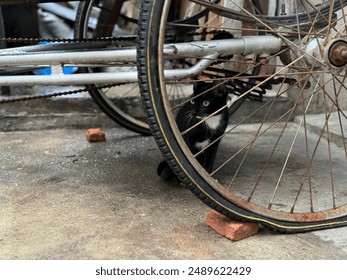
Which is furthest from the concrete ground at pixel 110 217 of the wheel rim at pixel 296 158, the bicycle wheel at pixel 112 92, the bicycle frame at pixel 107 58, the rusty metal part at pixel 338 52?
the rusty metal part at pixel 338 52

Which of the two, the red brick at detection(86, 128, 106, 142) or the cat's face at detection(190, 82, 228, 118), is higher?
the cat's face at detection(190, 82, 228, 118)

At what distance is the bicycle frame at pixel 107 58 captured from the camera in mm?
1934

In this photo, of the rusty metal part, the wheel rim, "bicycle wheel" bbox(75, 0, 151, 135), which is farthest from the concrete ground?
the rusty metal part

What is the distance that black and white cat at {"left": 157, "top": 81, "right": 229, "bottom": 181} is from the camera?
216 centimetres

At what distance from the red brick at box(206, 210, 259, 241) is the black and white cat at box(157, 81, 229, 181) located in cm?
41

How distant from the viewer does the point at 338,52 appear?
1.89 m

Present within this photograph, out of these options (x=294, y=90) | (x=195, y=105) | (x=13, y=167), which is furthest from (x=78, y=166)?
(x=294, y=90)

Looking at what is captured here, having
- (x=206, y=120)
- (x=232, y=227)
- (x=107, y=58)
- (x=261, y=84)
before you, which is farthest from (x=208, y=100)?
(x=232, y=227)

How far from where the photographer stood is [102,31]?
10.6 feet

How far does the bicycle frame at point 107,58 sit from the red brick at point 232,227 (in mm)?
560

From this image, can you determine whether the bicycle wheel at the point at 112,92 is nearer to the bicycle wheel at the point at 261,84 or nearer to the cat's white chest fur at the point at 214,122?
the bicycle wheel at the point at 261,84

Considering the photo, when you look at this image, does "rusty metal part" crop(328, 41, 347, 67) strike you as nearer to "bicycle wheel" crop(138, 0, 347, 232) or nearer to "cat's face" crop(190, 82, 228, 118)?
"bicycle wheel" crop(138, 0, 347, 232)

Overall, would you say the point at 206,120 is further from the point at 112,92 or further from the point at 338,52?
the point at 112,92
